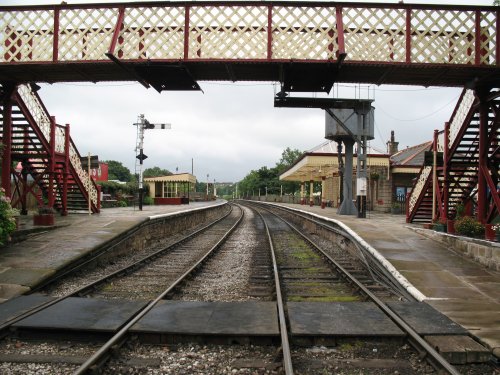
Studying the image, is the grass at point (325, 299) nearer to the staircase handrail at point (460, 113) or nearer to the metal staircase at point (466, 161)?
the metal staircase at point (466, 161)

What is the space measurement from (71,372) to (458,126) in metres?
11.8

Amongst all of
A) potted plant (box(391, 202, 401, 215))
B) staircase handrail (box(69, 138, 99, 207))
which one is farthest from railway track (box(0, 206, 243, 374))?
potted plant (box(391, 202, 401, 215))

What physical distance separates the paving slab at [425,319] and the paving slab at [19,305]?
190 inches

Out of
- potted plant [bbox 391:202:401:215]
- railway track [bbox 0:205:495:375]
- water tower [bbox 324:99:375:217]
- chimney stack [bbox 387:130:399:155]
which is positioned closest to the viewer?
railway track [bbox 0:205:495:375]

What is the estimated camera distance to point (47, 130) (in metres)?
14.8

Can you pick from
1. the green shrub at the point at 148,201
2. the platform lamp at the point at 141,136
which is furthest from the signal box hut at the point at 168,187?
the platform lamp at the point at 141,136

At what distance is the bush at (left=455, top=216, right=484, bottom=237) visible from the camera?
10.2 meters

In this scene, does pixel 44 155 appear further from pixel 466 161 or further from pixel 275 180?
pixel 275 180

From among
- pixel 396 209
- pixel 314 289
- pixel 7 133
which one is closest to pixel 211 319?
pixel 314 289

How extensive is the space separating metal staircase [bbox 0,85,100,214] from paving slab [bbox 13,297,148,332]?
8436 mm

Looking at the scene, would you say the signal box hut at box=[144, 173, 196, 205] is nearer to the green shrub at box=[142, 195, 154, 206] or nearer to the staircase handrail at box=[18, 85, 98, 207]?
the green shrub at box=[142, 195, 154, 206]

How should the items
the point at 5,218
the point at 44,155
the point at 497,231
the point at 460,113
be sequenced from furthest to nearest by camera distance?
1. the point at 44,155
2. the point at 460,113
3. the point at 497,231
4. the point at 5,218

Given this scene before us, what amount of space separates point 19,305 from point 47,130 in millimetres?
10318

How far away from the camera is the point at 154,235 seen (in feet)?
49.3
